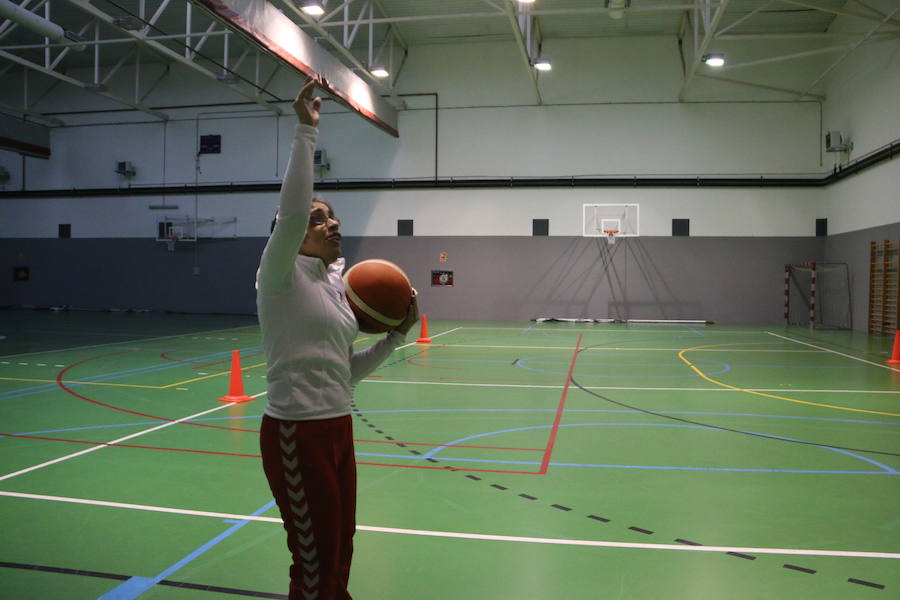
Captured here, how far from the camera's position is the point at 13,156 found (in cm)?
2427

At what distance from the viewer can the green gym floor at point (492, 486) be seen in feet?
9.95

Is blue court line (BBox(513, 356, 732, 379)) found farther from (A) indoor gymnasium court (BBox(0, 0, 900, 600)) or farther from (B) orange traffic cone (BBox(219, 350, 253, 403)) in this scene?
(B) orange traffic cone (BBox(219, 350, 253, 403))

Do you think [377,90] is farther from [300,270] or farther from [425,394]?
[300,270]

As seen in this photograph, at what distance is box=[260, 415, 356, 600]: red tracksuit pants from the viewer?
2.01 meters

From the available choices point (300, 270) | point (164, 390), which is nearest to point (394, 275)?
point (300, 270)

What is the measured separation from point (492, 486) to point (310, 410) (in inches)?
103

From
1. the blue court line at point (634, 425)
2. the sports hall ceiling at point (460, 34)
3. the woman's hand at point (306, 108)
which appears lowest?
the blue court line at point (634, 425)

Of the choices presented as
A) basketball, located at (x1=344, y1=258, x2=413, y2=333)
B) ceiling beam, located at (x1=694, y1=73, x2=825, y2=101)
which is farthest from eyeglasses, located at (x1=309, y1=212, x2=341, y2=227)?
ceiling beam, located at (x1=694, y1=73, x2=825, y2=101)

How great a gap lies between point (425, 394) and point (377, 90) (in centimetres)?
1535

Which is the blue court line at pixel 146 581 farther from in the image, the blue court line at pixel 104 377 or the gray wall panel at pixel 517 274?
the gray wall panel at pixel 517 274

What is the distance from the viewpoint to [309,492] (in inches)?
79.2

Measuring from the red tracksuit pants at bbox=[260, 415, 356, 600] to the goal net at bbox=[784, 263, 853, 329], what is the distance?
19685 mm

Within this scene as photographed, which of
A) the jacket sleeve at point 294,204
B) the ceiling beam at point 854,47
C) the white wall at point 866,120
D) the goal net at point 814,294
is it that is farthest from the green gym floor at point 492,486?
the goal net at point 814,294

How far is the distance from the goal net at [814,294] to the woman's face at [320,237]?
19587 millimetres
